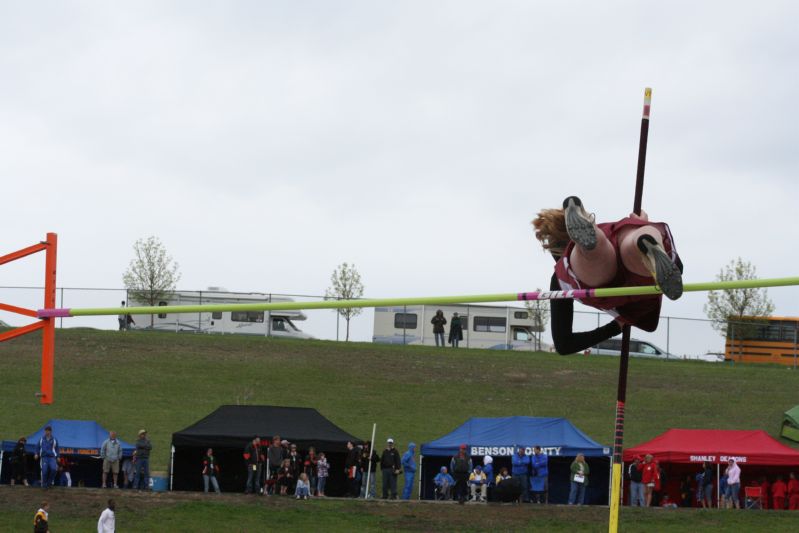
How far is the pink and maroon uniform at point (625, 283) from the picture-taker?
205 inches

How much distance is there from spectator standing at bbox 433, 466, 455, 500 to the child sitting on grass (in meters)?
1.82

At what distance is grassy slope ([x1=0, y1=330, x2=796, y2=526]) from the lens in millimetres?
20547

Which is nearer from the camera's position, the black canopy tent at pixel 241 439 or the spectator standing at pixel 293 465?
the spectator standing at pixel 293 465

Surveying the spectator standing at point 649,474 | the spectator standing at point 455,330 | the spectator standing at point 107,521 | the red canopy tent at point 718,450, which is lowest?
the spectator standing at point 107,521

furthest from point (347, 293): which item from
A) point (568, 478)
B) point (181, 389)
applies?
point (568, 478)

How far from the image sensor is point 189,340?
27.7 metres

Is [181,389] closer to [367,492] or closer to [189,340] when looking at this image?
[189,340]

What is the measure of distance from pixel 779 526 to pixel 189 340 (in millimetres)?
16873

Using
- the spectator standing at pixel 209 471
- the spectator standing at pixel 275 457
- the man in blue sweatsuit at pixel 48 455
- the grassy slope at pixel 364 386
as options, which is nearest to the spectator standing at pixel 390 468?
the spectator standing at pixel 275 457

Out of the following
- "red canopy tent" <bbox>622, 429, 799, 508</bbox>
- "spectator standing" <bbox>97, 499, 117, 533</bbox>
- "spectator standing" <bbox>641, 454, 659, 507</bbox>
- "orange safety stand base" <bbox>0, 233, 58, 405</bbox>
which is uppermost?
"orange safety stand base" <bbox>0, 233, 58, 405</bbox>

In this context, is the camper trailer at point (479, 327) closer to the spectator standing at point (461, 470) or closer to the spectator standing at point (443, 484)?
the spectator standing at point (443, 484)

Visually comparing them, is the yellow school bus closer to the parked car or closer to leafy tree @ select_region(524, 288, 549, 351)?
the parked car

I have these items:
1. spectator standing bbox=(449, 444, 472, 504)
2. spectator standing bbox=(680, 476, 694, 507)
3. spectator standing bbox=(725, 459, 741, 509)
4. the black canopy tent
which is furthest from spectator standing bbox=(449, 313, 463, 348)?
spectator standing bbox=(725, 459, 741, 509)

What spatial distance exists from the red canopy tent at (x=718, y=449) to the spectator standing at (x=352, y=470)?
3756 mm
